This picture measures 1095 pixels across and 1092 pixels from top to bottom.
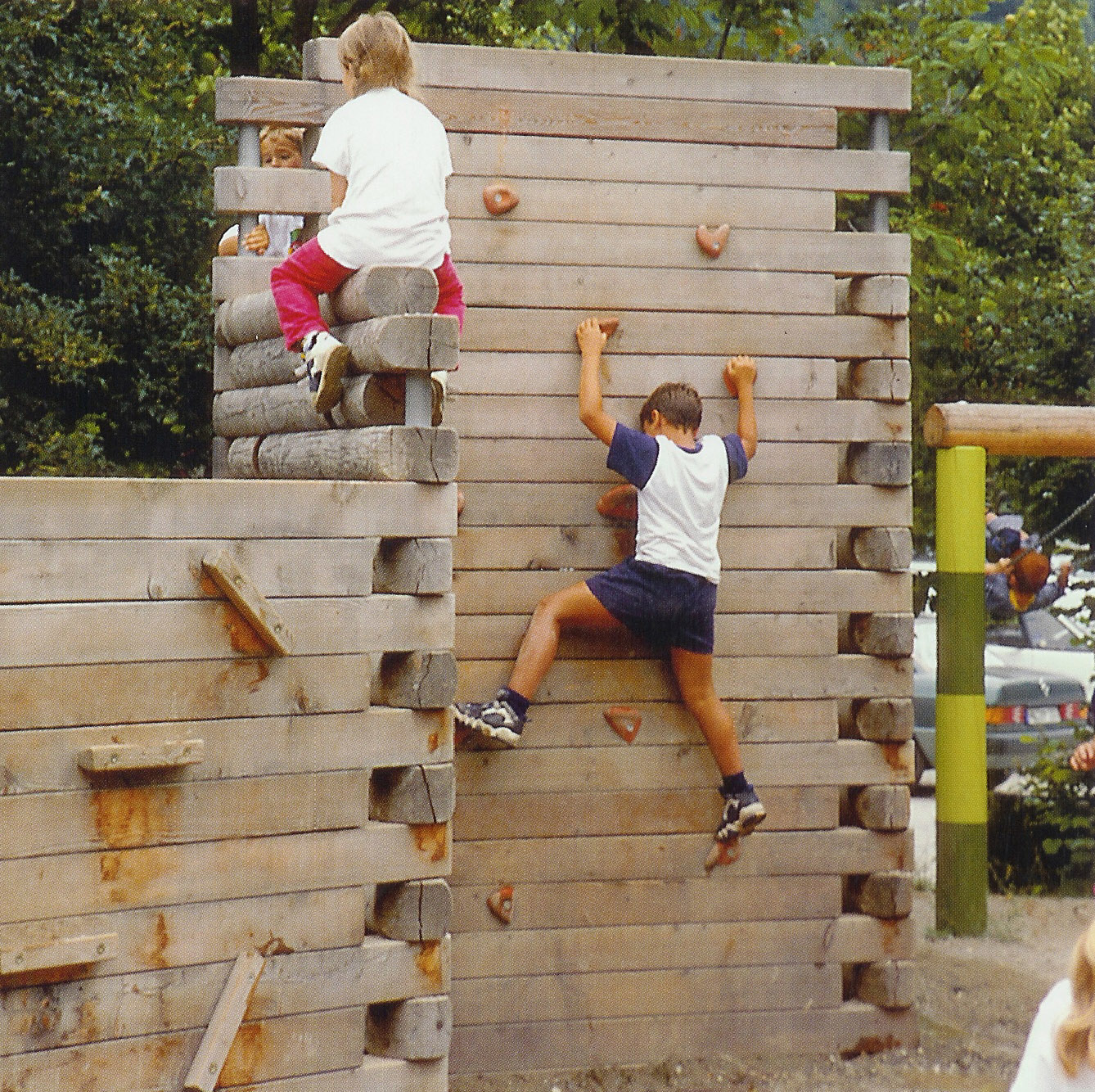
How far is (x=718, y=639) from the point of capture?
6020mm

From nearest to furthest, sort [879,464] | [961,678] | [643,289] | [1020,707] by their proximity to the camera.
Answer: [643,289]
[879,464]
[961,678]
[1020,707]

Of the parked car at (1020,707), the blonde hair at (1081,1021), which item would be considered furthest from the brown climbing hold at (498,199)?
the parked car at (1020,707)

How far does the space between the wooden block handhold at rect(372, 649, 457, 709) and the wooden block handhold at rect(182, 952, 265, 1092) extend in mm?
812

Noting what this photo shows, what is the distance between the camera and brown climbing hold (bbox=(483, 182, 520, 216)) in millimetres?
5836

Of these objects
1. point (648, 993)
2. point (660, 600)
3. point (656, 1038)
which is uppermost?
point (660, 600)

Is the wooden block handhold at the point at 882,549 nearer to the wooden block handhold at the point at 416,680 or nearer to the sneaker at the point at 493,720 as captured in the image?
the sneaker at the point at 493,720

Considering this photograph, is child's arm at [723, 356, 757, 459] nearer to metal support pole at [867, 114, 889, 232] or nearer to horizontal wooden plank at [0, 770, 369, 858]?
metal support pole at [867, 114, 889, 232]

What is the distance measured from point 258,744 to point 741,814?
2.09 metres

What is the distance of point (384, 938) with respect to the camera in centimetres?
475

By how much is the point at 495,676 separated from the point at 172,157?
677 cm

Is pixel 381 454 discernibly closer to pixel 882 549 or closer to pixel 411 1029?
pixel 411 1029

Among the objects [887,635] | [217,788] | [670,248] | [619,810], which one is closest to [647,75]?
[670,248]

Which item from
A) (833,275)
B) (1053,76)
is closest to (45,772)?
(833,275)

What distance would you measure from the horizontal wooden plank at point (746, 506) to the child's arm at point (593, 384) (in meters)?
0.27
